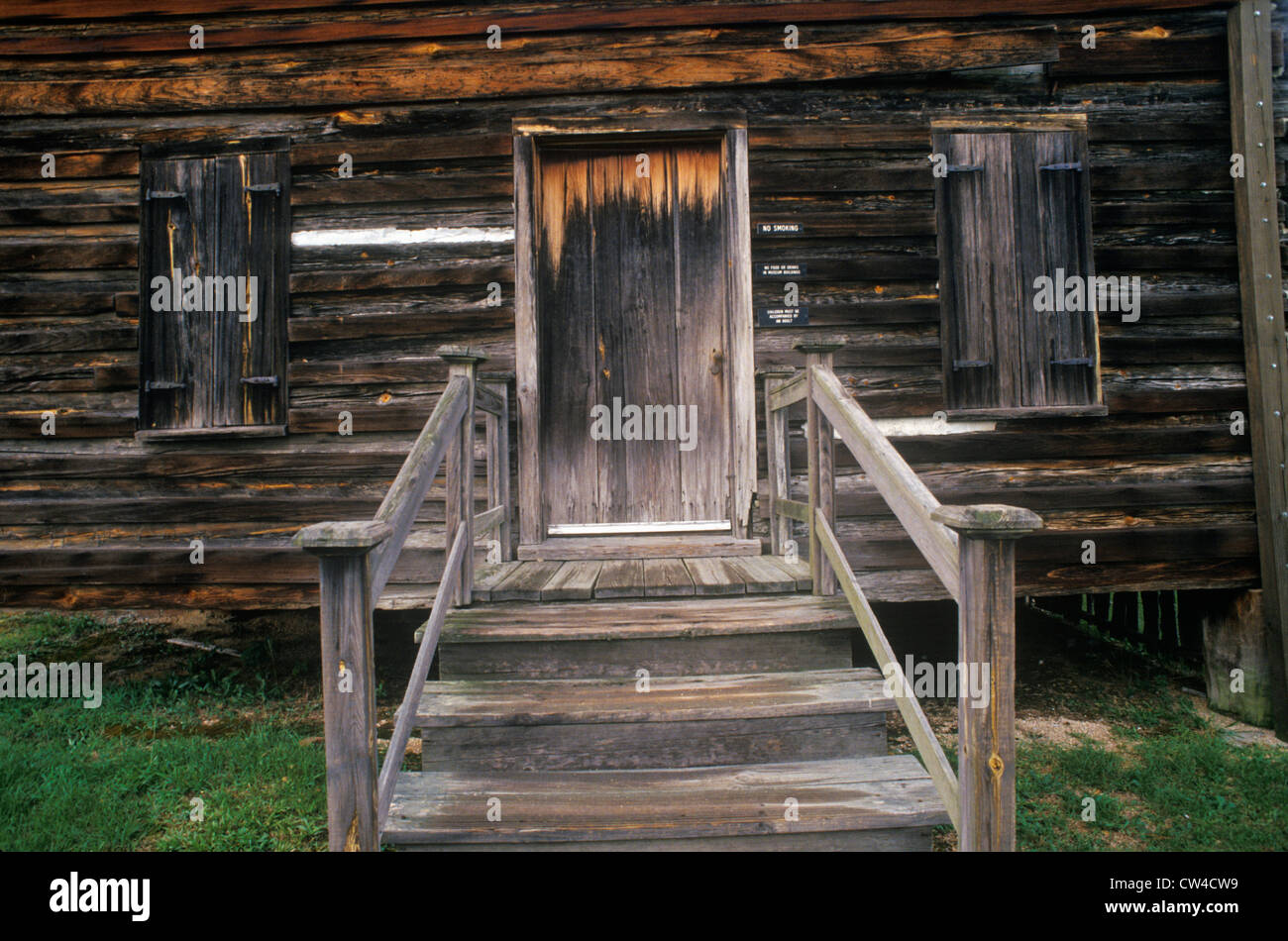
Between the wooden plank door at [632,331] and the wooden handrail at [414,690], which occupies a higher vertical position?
the wooden plank door at [632,331]

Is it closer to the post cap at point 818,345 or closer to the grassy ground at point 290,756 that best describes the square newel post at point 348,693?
the grassy ground at point 290,756

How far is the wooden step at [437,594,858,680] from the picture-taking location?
115 inches

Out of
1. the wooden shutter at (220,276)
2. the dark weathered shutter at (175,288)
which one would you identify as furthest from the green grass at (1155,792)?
the dark weathered shutter at (175,288)

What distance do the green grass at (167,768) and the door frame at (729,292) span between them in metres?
1.78

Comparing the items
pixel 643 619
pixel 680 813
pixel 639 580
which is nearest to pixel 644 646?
pixel 643 619

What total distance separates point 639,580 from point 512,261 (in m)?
2.23

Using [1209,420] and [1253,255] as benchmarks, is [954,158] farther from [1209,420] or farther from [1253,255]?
[1209,420]

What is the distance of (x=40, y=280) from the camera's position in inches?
178

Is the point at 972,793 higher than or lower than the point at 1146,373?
lower

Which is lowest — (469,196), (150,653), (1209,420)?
(150,653)

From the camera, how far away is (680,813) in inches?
88.9

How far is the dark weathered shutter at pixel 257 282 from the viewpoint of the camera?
446cm

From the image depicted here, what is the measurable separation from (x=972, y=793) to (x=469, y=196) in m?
4.12
